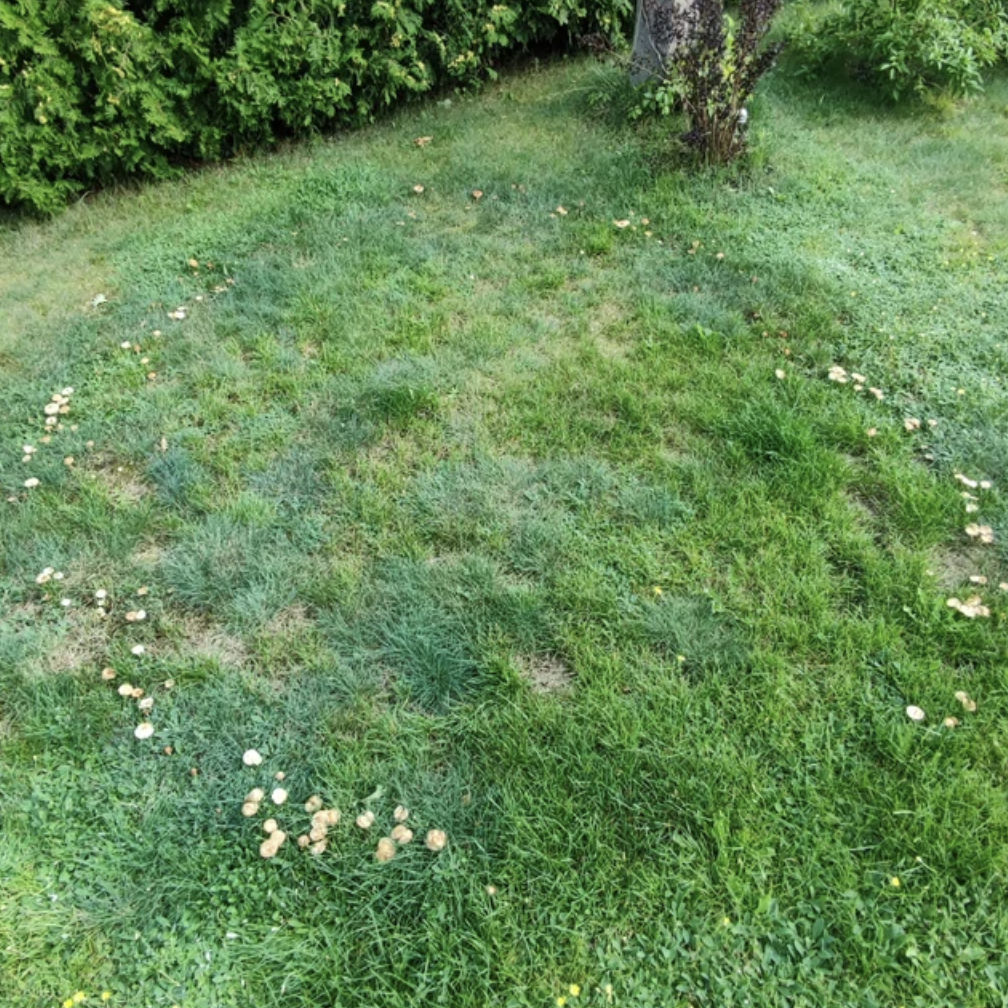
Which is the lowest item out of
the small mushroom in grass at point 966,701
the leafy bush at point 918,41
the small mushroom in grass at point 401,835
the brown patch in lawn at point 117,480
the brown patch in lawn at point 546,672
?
the small mushroom in grass at point 401,835

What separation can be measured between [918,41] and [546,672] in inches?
201

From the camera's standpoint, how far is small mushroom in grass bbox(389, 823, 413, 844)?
1881 mm

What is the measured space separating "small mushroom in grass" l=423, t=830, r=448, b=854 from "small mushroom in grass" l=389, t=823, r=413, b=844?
4 centimetres

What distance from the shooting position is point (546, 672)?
226cm

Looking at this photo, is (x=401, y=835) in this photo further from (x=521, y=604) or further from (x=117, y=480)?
(x=117, y=480)

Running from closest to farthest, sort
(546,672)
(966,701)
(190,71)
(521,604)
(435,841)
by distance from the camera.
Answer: (435,841), (966,701), (546,672), (521,604), (190,71)

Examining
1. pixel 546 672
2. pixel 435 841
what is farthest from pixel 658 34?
pixel 435 841

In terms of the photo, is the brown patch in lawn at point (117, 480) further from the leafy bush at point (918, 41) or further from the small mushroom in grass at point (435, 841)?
the leafy bush at point (918, 41)

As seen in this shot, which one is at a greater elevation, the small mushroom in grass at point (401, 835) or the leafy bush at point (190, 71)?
the leafy bush at point (190, 71)

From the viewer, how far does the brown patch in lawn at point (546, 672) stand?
222 cm

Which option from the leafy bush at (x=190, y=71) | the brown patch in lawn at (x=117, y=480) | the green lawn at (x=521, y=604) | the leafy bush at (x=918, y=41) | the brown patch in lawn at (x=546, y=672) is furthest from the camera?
the leafy bush at (x=918, y=41)

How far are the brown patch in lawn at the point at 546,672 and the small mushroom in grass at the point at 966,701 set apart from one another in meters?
1.03

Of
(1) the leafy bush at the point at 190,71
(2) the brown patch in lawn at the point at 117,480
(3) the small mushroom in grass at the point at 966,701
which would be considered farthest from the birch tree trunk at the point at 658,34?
(3) the small mushroom in grass at the point at 966,701

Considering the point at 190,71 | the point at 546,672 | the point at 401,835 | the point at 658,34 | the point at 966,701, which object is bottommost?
the point at 401,835
